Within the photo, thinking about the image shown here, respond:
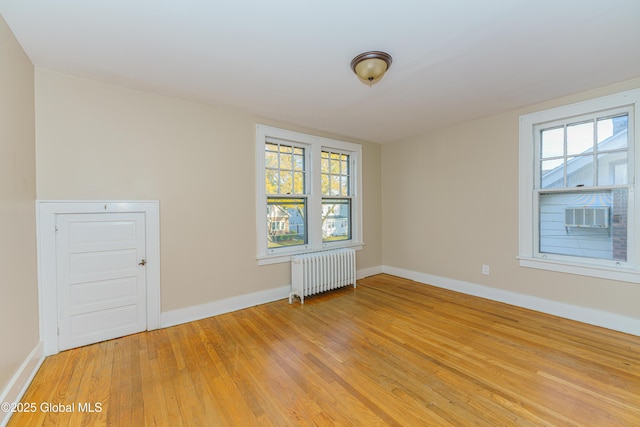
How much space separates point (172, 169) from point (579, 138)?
4.68 meters

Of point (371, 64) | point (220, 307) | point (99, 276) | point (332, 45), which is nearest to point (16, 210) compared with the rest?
point (99, 276)

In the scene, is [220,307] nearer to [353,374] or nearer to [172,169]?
[172,169]

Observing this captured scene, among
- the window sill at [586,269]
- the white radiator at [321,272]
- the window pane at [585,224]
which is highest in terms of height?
the window pane at [585,224]

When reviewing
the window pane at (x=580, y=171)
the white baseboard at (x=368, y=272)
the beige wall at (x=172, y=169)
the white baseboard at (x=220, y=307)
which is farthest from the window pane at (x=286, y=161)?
the window pane at (x=580, y=171)

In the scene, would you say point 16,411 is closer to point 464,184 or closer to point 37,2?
point 37,2

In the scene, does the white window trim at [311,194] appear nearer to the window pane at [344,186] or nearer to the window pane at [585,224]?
the window pane at [344,186]

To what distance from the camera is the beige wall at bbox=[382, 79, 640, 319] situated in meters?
3.07

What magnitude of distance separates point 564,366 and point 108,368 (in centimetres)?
376

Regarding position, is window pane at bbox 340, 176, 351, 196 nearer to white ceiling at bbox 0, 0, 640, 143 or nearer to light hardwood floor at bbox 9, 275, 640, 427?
white ceiling at bbox 0, 0, 640, 143

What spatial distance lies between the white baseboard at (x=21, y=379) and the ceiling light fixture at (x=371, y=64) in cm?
340

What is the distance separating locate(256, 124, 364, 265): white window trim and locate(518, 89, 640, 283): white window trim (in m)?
2.36

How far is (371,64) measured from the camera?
2.19 meters

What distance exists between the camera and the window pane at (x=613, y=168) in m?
2.78

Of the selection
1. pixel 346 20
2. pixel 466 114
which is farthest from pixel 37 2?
pixel 466 114
